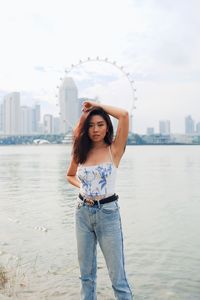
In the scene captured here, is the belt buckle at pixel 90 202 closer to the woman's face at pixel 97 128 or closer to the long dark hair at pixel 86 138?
the long dark hair at pixel 86 138

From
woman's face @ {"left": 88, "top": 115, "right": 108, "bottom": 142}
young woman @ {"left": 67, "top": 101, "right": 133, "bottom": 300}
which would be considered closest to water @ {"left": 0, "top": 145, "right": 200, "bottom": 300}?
young woman @ {"left": 67, "top": 101, "right": 133, "bottom": 300}

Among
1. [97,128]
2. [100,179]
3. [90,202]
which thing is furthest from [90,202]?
[97,128]

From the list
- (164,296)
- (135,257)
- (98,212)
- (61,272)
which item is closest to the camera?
(98,212)

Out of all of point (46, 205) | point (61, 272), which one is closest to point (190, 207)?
point (46, 205)

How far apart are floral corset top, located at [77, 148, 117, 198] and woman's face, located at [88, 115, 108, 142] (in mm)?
330

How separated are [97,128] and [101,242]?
1.26 meters

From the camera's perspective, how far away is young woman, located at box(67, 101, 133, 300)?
15.4ft

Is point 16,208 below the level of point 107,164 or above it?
below

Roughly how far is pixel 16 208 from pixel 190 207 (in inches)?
326

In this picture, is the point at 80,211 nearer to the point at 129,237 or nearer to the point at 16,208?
the point at 129,237

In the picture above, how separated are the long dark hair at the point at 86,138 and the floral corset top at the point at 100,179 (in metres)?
0.21

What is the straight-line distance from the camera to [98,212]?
15.3ft

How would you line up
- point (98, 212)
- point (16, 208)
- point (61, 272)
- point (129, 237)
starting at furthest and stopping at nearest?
point (16, 208), point (129, 237), point (61, 272), point (98, 212)

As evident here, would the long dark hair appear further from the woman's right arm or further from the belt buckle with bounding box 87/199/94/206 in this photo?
the belt buckle with bounding box 87/199/94/206
